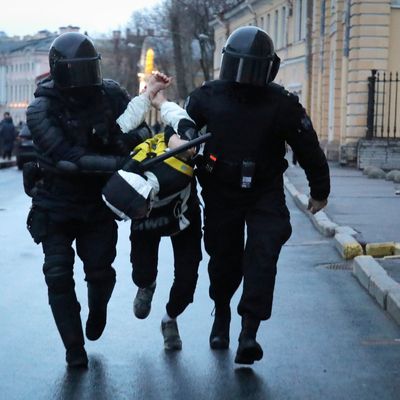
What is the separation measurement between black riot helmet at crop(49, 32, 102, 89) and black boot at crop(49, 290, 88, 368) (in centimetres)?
116

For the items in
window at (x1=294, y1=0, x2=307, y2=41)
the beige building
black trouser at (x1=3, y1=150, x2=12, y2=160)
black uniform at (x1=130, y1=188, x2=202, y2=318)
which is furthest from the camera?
window at (x1=294, y1=0, x2=307, y2=41)

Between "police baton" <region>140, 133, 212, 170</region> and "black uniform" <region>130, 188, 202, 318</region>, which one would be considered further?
"black uniform" <region>130, 188, 202, 318</region>

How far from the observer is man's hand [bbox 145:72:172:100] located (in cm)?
632

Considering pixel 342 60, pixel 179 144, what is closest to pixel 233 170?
pixel 179 144

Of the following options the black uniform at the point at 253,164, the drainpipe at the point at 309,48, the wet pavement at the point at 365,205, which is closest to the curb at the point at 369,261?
the wet pavement at the point at 365,205

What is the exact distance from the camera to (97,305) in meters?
6.48

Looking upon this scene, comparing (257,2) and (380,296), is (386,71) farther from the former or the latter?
(257,2)

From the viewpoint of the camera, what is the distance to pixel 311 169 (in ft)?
20.7

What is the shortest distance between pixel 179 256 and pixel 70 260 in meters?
0.67

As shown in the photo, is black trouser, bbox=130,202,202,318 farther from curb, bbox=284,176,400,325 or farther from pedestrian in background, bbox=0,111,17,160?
pedestrian in background, bbox=0,111,17,160

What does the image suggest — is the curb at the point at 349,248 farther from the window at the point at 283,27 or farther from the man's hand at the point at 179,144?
the window at the point at 283,27

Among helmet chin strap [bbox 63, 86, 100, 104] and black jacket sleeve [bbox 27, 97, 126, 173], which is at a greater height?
helmet chin strap [bbox 63, 86, 100, 104]

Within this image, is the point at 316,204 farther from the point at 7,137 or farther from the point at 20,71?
the point at 20,71

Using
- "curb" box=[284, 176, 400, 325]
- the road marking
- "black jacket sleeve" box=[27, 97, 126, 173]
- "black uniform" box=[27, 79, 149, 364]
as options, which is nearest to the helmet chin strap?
"black uniform" box=[27, 79, 149, 364]
